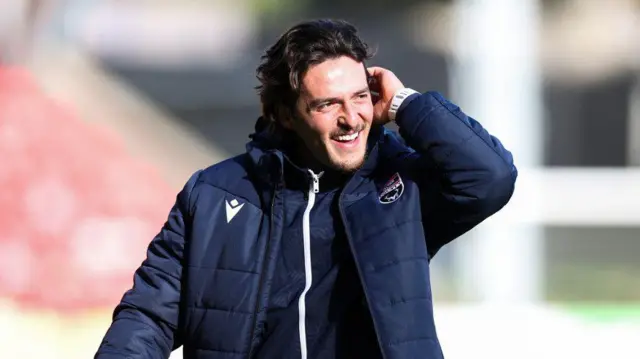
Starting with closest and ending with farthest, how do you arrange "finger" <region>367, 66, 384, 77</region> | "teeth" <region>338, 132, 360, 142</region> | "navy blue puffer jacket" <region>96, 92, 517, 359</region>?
"navy blue puffer jacket" <region>96, 92, 517, 359</region> < "teeth" <region>338, 132, 360, 142</region> < "finger" <region>367, 66, 384, 77</region>

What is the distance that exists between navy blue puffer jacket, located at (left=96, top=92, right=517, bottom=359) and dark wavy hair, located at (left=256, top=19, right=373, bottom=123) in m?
0.16

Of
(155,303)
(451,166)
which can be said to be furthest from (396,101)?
(155,303)

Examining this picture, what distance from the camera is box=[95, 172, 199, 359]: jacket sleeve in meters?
2.69

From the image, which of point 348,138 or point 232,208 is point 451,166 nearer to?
point 348,138

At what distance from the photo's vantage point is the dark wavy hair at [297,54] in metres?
2.81

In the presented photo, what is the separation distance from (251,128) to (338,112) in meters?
3.71

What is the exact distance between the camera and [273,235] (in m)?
2.69

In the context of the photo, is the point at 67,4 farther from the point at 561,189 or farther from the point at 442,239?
the point at 442,239

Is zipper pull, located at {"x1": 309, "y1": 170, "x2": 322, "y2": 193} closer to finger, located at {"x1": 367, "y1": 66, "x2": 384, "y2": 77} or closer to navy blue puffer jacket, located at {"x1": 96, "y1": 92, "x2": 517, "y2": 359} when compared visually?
navy blue puffer jacket, located at {"x1": 96, "y1": 92, "x2": 517, "y2": 359}

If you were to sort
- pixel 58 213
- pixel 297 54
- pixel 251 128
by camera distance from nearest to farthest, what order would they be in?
pixel 297 54, pixel 58 213, pixel 251 128

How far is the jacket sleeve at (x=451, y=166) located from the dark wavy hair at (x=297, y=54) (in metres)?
0.20

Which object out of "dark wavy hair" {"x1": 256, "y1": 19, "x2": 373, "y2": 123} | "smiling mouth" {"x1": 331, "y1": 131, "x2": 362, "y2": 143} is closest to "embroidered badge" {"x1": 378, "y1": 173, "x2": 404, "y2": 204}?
"smiling mouth" {"x1": 331, "y1": 131, "x2": 362, "y2": 143}

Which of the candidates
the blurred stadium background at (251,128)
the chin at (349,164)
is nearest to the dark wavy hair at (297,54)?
the chin at (349,164)

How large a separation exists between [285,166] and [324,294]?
326 millimetres
